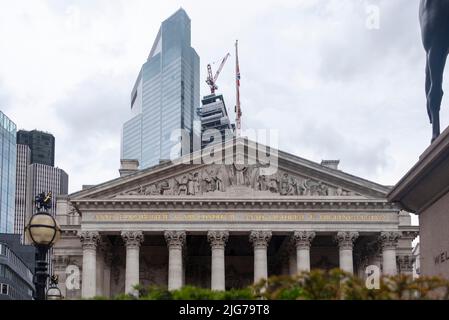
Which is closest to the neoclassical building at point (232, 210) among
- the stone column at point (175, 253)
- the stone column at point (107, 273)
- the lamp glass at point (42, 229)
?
the stone column at point (175, 253)

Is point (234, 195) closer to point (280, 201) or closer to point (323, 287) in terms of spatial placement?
point (280, 201)

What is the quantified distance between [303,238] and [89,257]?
15.8 metres

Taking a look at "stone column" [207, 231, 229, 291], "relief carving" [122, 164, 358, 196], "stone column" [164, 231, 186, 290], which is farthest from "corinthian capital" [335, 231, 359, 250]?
"stone column" [164, 231, 186, 290]

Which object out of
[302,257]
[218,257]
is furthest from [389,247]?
[218,257]

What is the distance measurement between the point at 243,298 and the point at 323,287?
85 centimetres

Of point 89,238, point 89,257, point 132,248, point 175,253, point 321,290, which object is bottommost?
point 321,290

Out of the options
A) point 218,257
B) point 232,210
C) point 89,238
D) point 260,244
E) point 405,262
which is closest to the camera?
point 218,257

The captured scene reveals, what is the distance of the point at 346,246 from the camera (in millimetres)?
63312

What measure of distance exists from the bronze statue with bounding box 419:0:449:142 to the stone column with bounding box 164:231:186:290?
4996 cm

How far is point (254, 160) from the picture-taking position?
6481 centimetres

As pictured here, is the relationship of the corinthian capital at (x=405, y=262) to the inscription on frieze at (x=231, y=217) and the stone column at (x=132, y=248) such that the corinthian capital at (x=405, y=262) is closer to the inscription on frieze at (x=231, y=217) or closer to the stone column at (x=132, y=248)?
the inscription on frieze at (x=231, y=217)

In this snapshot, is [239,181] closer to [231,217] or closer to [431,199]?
[231,217]

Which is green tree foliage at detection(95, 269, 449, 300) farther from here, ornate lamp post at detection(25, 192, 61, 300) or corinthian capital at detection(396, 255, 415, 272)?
corinthian capital at detection(396, 255, 415, 272)
